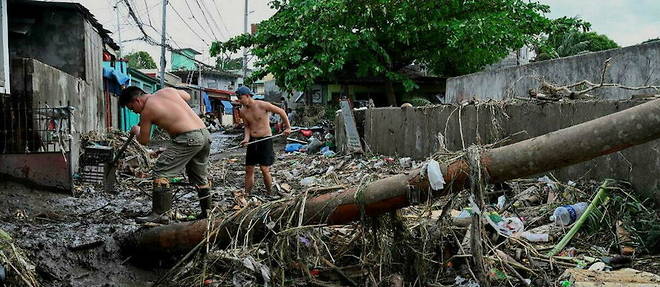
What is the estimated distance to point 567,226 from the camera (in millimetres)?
4465

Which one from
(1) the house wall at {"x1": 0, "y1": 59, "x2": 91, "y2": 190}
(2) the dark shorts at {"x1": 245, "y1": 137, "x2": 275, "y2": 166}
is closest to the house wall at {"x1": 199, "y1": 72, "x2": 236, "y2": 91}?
(1) the house wall at {"x1": 0, "y1": 59, "x2": 91, "y2": 190}

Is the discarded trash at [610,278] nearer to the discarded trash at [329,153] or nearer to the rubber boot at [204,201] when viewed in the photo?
the rubber boot at [204,201]

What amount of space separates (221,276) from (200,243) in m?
0.26

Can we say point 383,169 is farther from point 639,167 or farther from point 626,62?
point 639,167

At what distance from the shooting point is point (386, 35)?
610 inches

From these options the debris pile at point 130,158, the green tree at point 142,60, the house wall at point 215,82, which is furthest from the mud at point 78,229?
the green tree at point 142,60

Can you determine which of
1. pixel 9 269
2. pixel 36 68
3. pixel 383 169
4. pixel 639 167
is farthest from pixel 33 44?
pixel 639 167

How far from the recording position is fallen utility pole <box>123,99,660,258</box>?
252cm

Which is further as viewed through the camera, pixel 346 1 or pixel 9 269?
pixel 346 1

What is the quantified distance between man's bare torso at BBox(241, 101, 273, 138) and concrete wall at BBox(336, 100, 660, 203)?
7.51 feet

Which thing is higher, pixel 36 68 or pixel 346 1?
pixel 346 1

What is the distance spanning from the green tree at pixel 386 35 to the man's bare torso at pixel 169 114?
10013mm

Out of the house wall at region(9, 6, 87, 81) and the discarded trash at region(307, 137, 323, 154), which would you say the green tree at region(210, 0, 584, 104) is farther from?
the house wall at region(9, 6, 87, 81)

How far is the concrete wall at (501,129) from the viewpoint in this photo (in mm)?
4605
